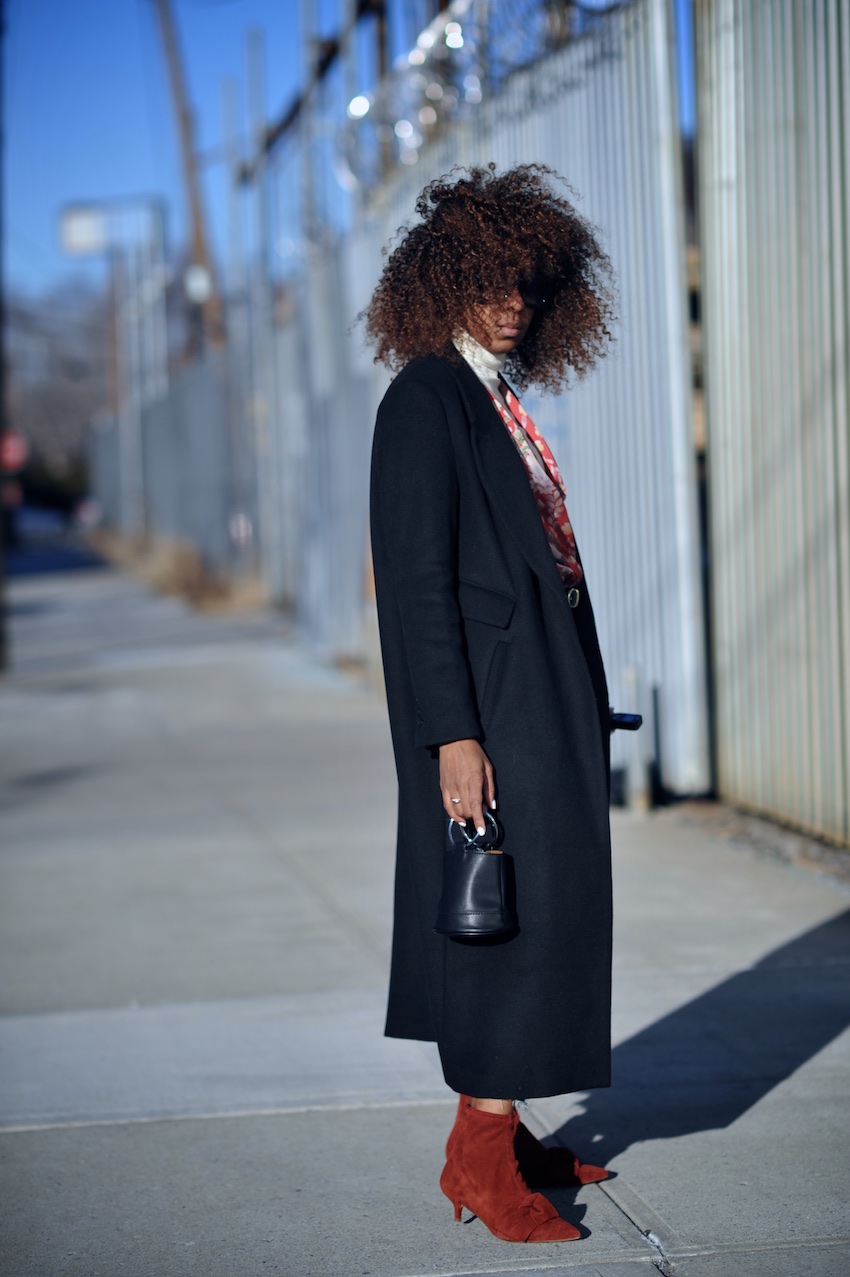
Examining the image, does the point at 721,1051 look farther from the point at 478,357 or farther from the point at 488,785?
the point at 478,357

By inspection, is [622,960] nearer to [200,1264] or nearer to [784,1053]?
[784,1053]

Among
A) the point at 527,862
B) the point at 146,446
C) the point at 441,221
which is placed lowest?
the point at 527,862

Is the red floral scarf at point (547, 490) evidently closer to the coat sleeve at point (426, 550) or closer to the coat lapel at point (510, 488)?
the coat lapel at point (510, 488)

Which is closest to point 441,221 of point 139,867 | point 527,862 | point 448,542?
point 448,542

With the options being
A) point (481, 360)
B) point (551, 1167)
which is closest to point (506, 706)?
point (481, 360)

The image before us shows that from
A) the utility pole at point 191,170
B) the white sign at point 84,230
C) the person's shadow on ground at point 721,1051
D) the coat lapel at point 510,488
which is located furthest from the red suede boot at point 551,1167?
the white sign at point 84,230

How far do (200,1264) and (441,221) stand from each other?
2.10 meters

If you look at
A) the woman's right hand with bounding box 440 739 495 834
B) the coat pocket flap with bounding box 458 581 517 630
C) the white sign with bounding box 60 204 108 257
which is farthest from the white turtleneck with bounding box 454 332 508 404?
the white sign with bounding box 60 204 108 257

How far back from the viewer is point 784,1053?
406cm

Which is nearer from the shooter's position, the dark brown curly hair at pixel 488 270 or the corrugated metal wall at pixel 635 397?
the dark brown curly hair at pixel 488 270

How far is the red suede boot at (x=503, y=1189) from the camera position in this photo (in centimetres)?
300

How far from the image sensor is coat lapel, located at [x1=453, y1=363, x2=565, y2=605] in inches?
115

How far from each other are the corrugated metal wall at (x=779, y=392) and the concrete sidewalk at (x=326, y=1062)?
50cm

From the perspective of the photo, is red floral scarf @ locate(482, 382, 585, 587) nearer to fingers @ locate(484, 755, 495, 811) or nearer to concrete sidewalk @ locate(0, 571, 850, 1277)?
fingers @ locate(484, 755, 495, 811)
